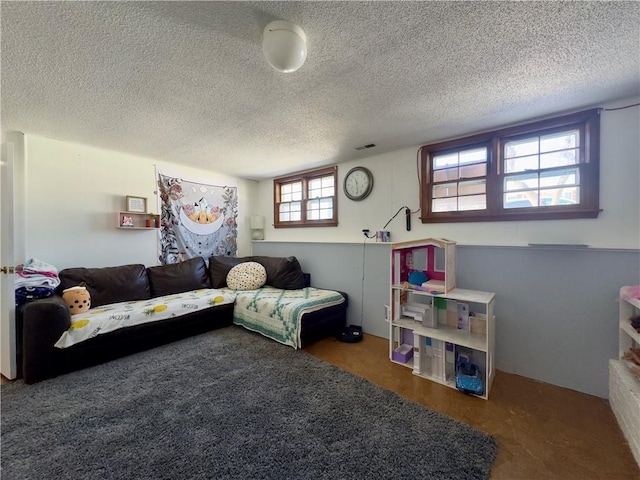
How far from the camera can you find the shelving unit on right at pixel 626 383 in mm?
1388

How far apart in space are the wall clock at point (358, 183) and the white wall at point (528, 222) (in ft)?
0.23

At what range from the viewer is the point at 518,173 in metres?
2.31

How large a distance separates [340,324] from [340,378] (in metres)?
1.09

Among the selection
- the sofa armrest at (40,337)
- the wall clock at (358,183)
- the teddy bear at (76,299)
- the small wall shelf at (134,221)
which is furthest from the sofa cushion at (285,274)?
the sofa armrest at (40,337)

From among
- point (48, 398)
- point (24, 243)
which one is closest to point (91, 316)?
point (48, 398)

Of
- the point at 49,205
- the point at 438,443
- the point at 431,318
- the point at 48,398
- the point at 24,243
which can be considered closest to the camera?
the point at 438,443

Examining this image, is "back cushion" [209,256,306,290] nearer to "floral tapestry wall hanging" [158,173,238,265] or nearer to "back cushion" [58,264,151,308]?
"floral tapestry wall hanging" [158,173,238,265]

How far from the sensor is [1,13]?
46.0 inches

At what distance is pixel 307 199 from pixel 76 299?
9.60ft

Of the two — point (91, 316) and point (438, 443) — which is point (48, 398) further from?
point (438, 443)

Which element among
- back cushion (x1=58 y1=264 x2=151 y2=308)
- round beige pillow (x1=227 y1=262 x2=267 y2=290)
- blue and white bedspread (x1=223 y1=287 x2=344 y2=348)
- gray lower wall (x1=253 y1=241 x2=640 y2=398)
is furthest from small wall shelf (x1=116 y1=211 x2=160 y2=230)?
gray lower wall (x1=253 y1=241 x2=640 y2=398)

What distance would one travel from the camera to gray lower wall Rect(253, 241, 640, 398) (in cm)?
190

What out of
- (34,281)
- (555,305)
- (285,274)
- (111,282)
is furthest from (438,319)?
(34,281)

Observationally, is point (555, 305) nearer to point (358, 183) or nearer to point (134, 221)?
point (358, 183)
